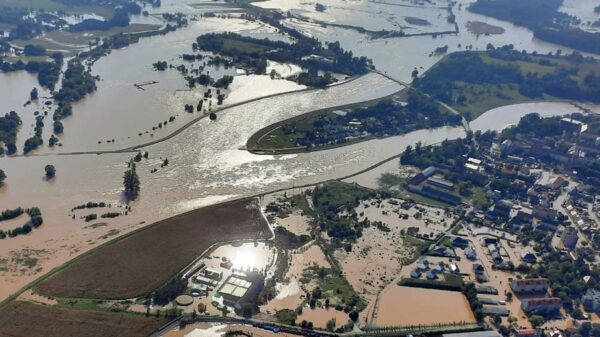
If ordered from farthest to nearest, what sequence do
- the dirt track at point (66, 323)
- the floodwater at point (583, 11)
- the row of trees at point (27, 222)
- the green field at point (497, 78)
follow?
the floodwater at point (583, 11)
the green field at point (497, 78)
the row of trees at point (27, 222)
the dirt track at point (66, 323)

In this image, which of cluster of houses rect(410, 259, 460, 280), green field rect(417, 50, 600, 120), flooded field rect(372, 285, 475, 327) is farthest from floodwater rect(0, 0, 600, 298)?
flooded field rect(372, 285, 475, 327)

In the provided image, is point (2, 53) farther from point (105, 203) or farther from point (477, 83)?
point (477, 83)

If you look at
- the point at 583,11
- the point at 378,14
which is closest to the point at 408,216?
the point at 378,14

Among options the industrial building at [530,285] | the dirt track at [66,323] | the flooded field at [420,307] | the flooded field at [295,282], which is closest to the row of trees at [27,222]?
the dirt track at [66,323]

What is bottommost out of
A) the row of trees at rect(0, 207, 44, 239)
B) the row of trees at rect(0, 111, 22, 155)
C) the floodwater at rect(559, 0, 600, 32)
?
the row of trees at rect(0, 207, 44, 239)

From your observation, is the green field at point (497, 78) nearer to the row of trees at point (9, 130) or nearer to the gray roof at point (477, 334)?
the gray roof at point (477, 334)

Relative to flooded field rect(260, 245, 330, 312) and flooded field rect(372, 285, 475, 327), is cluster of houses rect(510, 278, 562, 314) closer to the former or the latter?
flooded field rect(372, 285, 475, 327)

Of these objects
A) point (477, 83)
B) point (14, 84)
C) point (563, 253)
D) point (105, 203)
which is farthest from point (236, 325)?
point (477, 83)
